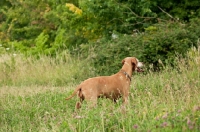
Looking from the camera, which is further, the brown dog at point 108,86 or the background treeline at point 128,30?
the background treeline at point 128,30

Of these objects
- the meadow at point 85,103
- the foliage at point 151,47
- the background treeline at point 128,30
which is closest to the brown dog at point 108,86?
the meadow at point 85,103

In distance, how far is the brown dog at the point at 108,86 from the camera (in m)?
9.14

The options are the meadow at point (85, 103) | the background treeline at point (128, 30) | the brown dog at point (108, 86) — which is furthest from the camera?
the background treeline at point (128, 30)

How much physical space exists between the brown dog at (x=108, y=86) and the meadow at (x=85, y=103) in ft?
0.65

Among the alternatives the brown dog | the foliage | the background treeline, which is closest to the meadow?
the brown dog

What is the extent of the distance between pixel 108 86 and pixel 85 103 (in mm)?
600

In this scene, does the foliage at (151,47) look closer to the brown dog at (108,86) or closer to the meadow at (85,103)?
the meadow at (85,103)

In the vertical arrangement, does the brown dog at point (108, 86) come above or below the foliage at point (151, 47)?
above

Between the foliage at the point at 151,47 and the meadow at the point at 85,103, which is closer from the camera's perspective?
the meadow at the point at 85,103

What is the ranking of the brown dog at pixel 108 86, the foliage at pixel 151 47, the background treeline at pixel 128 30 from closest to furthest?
the brown dog at pixel 108 86 → the foliage at pixel 151 47 → the background treeline at pixel 128 30

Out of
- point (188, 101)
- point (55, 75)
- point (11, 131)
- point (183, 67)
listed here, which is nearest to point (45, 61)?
point (55, 75)

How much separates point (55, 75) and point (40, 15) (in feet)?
31.0

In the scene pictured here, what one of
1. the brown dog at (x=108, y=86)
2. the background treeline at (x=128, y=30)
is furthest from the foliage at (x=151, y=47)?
the brown dog at (x=108, y=86)

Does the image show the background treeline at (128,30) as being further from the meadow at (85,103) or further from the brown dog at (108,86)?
the brown dog at (108,86)
